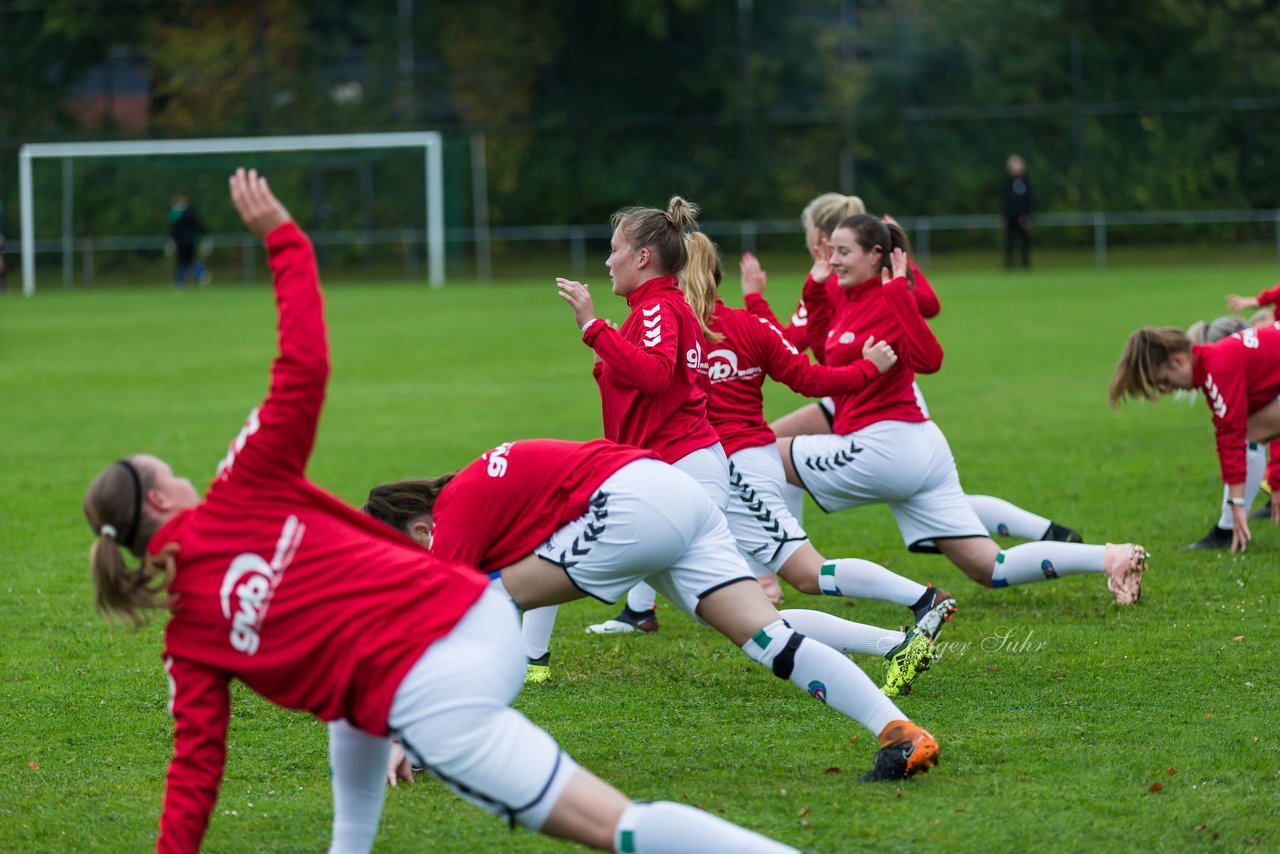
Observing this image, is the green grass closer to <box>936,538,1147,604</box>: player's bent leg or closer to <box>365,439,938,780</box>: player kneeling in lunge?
<box>936,538,1147,604</box>: player's bent leg

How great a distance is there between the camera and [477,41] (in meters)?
36.8

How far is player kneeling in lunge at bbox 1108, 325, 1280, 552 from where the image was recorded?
7160 mm

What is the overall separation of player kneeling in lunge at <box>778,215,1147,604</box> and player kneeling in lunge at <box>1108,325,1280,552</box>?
1165 mm

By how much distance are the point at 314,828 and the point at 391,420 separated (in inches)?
372

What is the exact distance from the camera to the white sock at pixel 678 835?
3.14 m

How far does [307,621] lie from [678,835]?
90cm

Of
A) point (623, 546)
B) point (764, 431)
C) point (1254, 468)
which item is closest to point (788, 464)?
point (764, 431)

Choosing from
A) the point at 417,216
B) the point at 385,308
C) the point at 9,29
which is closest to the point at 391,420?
the point at 385,308

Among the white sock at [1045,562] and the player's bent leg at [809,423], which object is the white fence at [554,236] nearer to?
the player's bent leg at [809,423]

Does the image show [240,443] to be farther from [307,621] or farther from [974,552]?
[974,552]

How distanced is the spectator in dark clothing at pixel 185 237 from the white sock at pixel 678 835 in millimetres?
30954

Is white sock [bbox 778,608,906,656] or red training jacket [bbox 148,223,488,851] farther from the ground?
red training jacket [bbox 148,223,488,851]

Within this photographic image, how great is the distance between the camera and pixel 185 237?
107 feet

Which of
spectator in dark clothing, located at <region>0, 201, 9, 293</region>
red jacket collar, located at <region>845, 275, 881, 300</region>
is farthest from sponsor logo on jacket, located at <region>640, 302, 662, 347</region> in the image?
spectator in dark clothing, located at <region>0, 201, 9, 293</region>
